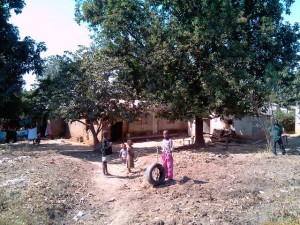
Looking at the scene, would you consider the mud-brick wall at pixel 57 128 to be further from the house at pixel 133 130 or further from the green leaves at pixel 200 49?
the green leaves at pixel 200 49

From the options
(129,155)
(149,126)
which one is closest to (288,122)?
(149,126)

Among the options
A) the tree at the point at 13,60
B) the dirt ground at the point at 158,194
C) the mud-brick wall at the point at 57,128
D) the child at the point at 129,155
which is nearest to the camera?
the dirt ground at the point at 158,194

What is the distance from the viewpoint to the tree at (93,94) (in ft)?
57.0

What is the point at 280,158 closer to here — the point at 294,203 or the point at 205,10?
the point at 294,203

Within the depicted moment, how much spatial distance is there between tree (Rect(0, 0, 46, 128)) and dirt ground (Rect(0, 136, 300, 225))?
9258 mm

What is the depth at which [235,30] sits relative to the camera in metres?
16.7

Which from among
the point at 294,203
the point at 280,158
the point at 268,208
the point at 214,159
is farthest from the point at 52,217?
the point at 280,158

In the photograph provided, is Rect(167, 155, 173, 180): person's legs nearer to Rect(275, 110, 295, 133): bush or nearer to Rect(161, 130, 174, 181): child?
Rect(161, 130, 174, 181): child

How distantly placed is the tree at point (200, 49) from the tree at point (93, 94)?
3.03ft

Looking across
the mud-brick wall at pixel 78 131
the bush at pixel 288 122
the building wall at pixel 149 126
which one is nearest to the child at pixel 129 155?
the building wall at pixel 149 126

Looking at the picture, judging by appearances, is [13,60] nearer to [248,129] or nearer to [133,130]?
[133,130]

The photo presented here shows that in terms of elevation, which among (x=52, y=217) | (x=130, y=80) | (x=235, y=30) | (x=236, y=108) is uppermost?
(x=235, y=30)

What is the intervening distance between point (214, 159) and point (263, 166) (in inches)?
75.3

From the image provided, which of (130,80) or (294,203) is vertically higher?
(130,80)
